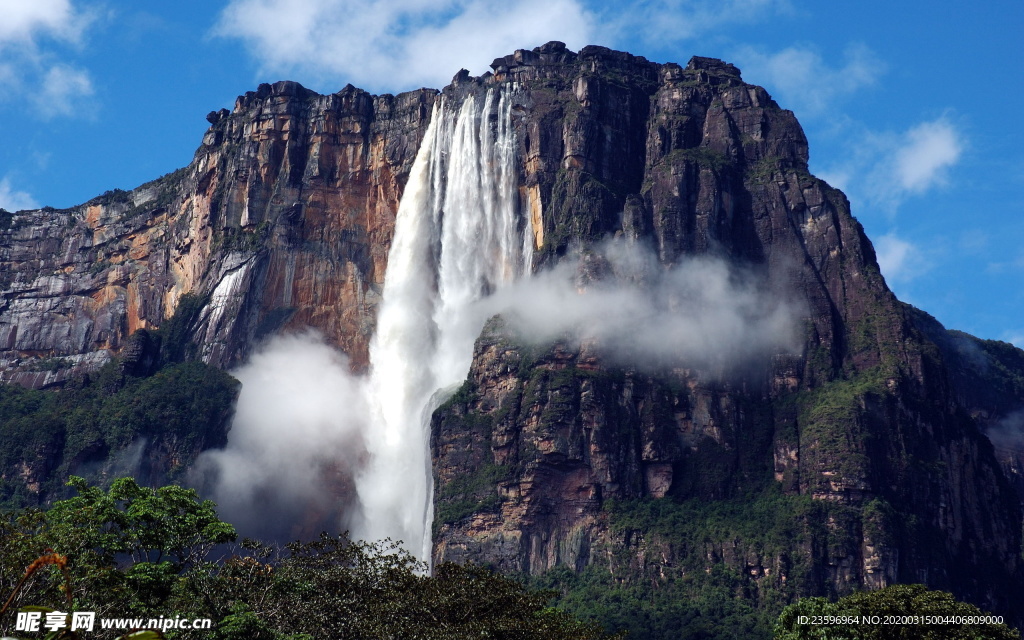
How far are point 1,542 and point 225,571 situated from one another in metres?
12.5

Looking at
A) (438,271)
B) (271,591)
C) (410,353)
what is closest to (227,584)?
(271,591)

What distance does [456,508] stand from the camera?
115 m

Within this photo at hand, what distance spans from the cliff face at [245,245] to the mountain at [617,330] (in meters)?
0.26

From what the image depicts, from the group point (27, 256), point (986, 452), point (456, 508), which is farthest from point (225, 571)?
point (27, 256)

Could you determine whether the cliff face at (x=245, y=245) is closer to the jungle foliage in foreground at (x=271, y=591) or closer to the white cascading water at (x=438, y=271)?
the white cascading water at (x=438, y=271)

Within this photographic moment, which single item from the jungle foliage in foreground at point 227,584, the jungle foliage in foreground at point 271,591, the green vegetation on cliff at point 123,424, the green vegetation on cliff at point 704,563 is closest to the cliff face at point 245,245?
the green vegetation on cliff at point 123,424

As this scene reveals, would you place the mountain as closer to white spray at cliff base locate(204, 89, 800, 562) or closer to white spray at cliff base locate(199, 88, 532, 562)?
white spray at cliff base locate(204, 89, 800, 562)

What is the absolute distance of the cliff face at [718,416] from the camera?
4370 inches

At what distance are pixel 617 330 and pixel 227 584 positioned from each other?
7438 cm

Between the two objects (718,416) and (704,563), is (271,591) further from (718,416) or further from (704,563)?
(718,416)

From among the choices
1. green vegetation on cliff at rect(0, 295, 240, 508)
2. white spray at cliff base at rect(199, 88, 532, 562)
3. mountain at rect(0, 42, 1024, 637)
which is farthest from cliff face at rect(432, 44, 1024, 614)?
green vegetation on cliff at rect(0, 295, 240, 508)

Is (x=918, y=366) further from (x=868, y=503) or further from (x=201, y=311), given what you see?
(x=201, y=311)

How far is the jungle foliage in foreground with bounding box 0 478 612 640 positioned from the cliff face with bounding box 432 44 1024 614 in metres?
49.3

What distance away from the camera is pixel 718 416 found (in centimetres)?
11962
